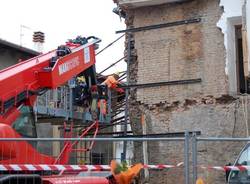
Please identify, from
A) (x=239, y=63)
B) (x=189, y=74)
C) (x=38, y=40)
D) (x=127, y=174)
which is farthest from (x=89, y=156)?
(x=38, y=40)

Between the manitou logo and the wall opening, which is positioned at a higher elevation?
the wall opening

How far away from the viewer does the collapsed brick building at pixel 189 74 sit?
43.8 feet

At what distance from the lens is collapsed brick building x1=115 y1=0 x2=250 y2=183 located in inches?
525

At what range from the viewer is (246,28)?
38.8 feet

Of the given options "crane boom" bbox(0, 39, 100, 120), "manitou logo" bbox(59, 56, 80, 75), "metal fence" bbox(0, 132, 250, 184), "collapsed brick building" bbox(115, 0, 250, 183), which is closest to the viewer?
"metal fence" bbox(0, 132, 250, 184)

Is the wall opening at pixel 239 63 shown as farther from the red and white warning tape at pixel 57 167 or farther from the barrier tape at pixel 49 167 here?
the barrier tape at pixel 49 167

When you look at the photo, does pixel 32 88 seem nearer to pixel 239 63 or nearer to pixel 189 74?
pixel 189 74

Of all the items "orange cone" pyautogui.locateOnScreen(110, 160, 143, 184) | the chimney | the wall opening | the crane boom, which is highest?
the chimney

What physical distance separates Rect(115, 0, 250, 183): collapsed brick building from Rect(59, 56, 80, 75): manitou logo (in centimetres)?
466

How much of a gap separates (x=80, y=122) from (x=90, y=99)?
3.60ft

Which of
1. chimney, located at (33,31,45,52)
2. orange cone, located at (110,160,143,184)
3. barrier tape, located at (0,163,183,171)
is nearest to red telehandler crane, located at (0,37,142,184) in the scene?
barrier tape, located at (0,163,183,171)

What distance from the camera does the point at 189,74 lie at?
14047 millimetres

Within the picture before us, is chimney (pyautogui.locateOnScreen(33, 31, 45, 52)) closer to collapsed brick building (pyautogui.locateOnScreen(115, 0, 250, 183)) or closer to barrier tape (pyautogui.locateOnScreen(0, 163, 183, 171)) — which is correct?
collapsed brick building (pyautogui.locateOnScreen(115, 0, 250, 183))

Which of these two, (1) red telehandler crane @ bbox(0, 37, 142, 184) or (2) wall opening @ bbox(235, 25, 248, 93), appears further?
(2) wall opening @ bbox(235, 25, 248, 93)
